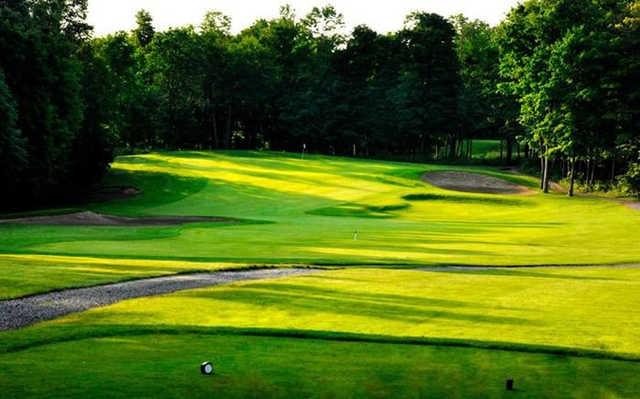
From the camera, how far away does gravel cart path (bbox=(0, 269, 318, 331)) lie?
50.8 feet

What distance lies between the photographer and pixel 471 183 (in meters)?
71.1

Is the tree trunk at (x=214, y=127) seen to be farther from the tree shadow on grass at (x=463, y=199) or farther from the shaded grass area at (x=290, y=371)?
the shaded grass area at (x=290, y=371)

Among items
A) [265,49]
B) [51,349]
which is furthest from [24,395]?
[265,49]

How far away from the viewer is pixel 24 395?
8.84m

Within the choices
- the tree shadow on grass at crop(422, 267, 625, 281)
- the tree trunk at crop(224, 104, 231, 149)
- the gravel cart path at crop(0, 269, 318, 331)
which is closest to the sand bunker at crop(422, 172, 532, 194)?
the tree shadow on grass at crop(422, 267, 625, 281)

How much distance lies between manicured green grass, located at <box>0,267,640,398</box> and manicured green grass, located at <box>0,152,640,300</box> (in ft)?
22.9

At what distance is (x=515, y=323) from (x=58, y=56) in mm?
54162

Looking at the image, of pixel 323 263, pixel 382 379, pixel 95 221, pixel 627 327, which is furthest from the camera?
pixel 95 221

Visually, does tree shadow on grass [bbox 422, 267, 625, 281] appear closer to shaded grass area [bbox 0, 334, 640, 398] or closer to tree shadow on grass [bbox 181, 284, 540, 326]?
tree shadow on grass [bbox 181, 284, 540, 326]

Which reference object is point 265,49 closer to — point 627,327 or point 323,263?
point 323,263

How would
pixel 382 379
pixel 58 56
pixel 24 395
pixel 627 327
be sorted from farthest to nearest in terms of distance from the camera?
pixel 58 56, pixel 627 327, pixel 382 379, pixel 24 395

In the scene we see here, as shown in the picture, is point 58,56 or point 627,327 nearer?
point 627,327

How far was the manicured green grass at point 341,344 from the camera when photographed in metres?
9.64

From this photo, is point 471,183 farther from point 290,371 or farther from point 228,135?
point 290,371
